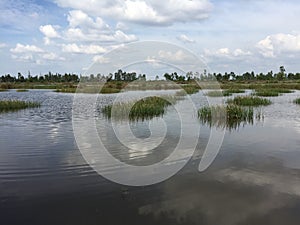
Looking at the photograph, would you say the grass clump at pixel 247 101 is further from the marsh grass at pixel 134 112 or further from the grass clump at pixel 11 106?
the grass clump at pixel 11 106

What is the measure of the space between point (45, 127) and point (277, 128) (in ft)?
43.0

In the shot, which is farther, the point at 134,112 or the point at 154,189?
the point at 134,112

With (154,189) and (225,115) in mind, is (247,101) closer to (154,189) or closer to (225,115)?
(225,115)

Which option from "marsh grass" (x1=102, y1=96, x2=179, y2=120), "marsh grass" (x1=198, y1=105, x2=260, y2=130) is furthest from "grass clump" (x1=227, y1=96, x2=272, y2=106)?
"marsh grass" (x1=102, y1=96, x2=179, y2=120)

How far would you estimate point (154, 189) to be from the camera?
7.75 m

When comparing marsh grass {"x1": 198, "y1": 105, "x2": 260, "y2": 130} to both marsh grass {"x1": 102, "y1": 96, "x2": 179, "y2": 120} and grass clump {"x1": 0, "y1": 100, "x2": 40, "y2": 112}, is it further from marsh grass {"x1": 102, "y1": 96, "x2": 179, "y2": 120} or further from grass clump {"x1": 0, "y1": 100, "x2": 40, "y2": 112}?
grass clump {"x1": 0, "y1": 100, "x2": 40, "y2": 112}

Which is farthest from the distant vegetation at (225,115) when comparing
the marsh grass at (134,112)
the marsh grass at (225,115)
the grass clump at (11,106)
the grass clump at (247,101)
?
the grass clump at (11,106)

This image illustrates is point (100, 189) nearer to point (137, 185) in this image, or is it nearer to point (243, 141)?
point (137, 185)

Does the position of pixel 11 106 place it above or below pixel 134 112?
above

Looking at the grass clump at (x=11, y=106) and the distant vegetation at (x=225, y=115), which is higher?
the grass clump at (x=11, y=106)

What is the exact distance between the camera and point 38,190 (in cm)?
747

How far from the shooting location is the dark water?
20.4ft

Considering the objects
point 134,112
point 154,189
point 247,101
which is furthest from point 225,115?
point 154,189

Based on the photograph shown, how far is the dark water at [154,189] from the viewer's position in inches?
244
